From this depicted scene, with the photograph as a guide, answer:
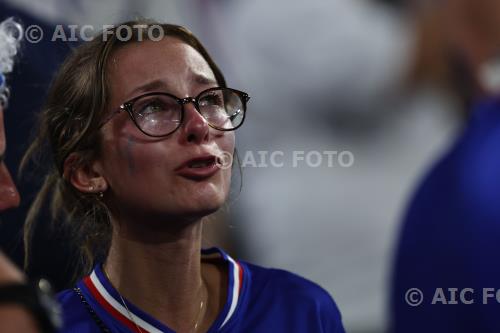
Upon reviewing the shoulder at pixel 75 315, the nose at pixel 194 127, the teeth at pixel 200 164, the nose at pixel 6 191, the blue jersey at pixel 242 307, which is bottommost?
the shoulder at pixel 75 315

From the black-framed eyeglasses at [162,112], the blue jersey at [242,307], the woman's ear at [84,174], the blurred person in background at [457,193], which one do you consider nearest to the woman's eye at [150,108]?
the black-framed eyeglasses at [162,112]

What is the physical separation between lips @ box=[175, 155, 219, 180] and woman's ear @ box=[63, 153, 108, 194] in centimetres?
13

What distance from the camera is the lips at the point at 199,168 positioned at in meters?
1.08

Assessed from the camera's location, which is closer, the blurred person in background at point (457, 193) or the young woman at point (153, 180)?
the young woman at point (153, 180)

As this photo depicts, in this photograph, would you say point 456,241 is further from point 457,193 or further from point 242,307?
point 242,307

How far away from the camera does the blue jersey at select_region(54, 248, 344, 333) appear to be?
1124 mm

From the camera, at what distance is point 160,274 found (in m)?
1.15

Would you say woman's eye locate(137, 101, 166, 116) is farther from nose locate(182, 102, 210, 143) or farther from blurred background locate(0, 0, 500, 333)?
blurred background locate(0, 0, 500, 333)

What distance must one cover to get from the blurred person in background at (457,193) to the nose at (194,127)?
66 cm

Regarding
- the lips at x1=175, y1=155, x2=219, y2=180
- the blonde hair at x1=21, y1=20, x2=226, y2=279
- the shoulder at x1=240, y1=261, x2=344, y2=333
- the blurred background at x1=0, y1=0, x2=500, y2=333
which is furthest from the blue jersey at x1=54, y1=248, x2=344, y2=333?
the blurred background at x1=0, y1=0, x2=500, y2=333

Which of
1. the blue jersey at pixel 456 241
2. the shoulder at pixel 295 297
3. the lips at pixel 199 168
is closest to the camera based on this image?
the lips at pixel 199 168

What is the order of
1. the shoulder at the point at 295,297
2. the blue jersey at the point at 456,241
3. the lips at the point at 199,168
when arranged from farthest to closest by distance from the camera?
the blue jersey at the point at 456,241 → the shoulder at the point at 295,297 → the lips at the point at 199,168

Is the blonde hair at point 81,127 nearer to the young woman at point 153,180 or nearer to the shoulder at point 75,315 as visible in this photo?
the young woman at point 153,180

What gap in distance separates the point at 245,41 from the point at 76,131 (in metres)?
0.55
